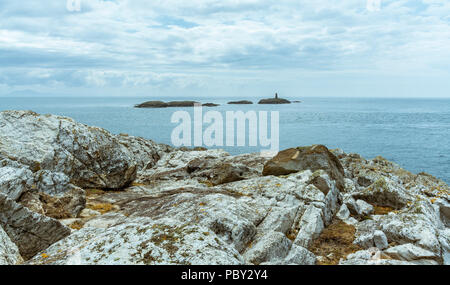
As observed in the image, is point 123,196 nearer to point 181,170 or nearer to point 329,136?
point 181,170

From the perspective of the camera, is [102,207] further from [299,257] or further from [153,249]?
[299,257]

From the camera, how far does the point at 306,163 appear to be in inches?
630

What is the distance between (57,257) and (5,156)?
9205mm

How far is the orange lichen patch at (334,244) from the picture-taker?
8.40 m

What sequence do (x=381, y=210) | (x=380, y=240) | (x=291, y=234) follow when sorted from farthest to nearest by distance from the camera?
(x=381, y=210) → (x=291, y=234) → (x=380, y=240)

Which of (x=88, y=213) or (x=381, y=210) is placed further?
(x=381, y=210)

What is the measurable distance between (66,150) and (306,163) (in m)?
11.6

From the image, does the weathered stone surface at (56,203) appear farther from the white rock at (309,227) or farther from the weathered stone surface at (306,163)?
the weathered stone surface at (306,163)

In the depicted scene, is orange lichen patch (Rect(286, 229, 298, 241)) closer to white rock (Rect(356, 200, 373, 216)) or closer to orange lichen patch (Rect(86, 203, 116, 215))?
white rock (Rect(356, 200, 373, 216))

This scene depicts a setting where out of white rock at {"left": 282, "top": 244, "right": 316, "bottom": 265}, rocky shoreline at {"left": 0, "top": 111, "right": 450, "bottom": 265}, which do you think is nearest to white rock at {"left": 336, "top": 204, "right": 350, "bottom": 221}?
rocky shoreline at {"left": 0, "top": 111, "right": 450, "bottom": 265}

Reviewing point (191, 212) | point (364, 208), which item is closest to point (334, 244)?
point (364, 208)

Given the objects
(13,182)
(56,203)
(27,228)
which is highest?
(13,182)

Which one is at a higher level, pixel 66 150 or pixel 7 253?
pixel 66 150
